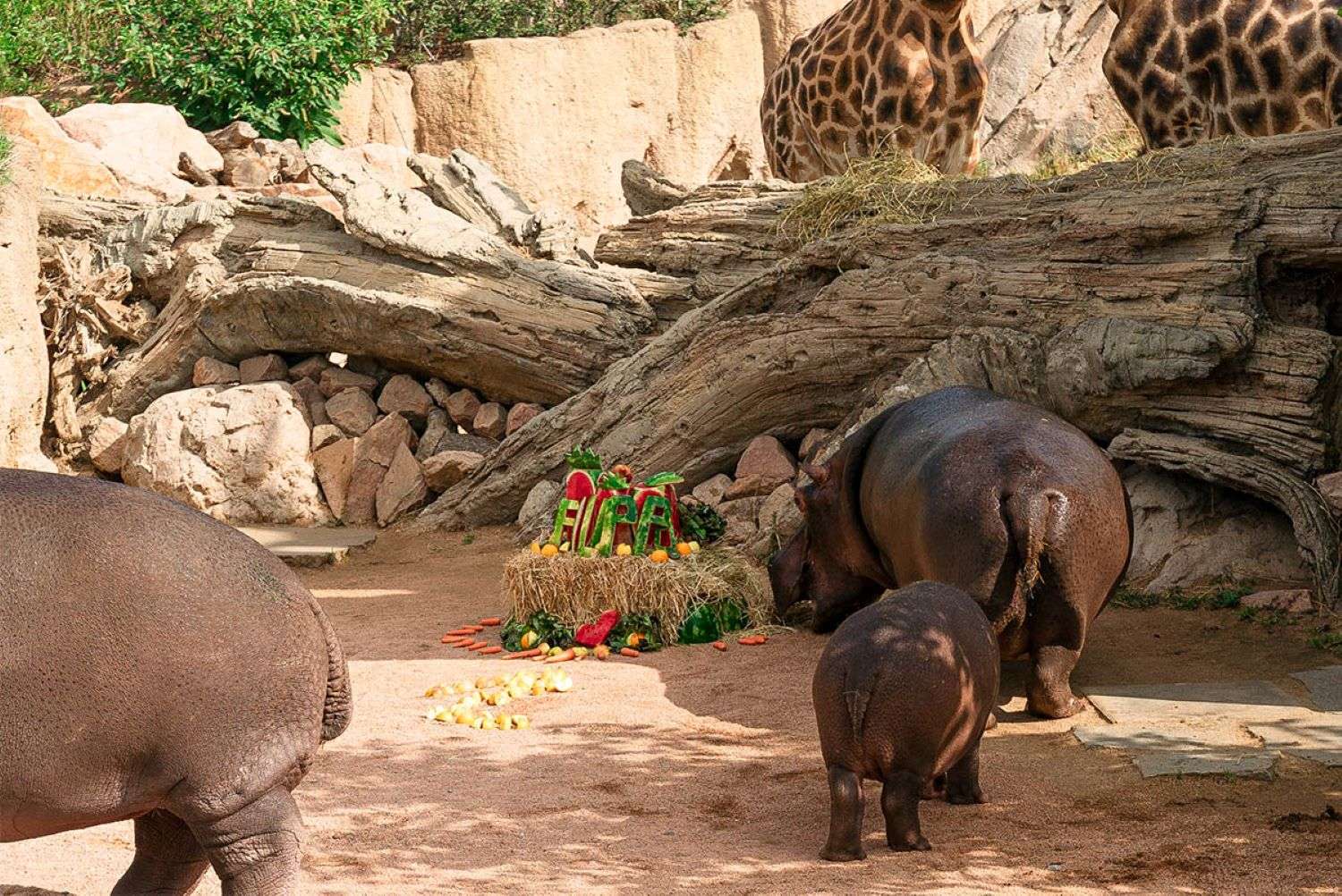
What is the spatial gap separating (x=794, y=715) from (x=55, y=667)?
391 cm

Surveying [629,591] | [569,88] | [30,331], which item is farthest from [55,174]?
[629,591]

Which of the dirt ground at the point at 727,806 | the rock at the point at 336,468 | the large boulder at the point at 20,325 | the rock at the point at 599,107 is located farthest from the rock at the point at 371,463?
the rock at the point at 599,107

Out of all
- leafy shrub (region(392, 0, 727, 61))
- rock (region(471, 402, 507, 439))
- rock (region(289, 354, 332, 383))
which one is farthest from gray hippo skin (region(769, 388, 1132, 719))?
leafy shrub (region(392, 0, 727, 61))

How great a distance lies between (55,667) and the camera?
12.2 feet

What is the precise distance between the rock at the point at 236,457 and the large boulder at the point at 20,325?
0.87 meters

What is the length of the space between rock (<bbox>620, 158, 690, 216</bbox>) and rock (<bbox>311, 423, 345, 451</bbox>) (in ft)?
10.6

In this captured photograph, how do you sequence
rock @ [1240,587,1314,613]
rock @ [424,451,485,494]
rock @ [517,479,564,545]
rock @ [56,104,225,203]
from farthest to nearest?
rock @ [56,104,225,203]
rock @ [424,451,485,494]
rock @ [517,479,564,545]
rock @ [1240,587,1314,613]

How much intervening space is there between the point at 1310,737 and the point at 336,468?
8507 millimetres

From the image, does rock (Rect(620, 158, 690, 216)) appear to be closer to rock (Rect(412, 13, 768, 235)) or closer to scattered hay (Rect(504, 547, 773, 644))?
scattered hay (Rect(504, 547, 773, 644))

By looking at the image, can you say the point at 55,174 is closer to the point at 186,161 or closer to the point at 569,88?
the point at 186,161

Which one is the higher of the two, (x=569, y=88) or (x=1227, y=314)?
(x=569, y=88)

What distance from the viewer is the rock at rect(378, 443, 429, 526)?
12531 millimetres

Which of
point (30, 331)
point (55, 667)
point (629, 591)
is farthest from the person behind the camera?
point (30, 331)

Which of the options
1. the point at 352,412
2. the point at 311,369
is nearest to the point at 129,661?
the point at 352,412
